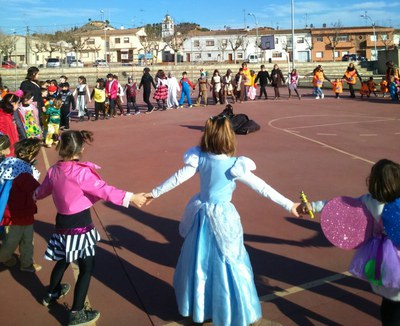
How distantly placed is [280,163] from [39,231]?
515cm

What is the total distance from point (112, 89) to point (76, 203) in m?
13.8

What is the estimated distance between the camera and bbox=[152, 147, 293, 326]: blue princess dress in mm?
3266

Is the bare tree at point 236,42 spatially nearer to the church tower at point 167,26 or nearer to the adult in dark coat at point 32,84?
the church tower at point 167,26

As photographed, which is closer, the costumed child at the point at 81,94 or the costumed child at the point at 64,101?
the costumed child at the point at 64,101

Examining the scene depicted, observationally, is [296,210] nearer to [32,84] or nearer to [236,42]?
[32,84]

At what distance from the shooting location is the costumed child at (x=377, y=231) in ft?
9.65

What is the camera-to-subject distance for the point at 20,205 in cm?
441

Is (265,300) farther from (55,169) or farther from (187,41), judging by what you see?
(187,41)

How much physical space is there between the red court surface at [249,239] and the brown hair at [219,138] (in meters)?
1.48

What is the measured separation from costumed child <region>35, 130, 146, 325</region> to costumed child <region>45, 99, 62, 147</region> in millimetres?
8990

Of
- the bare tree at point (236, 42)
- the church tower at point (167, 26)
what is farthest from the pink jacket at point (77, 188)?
the church tower at point (167, 26)

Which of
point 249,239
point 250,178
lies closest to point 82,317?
point 250,178

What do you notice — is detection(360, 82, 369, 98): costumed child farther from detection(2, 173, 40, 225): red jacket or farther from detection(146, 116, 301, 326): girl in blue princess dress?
detection(2, 173, 40, 225): red jacket

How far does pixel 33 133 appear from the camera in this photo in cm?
998
